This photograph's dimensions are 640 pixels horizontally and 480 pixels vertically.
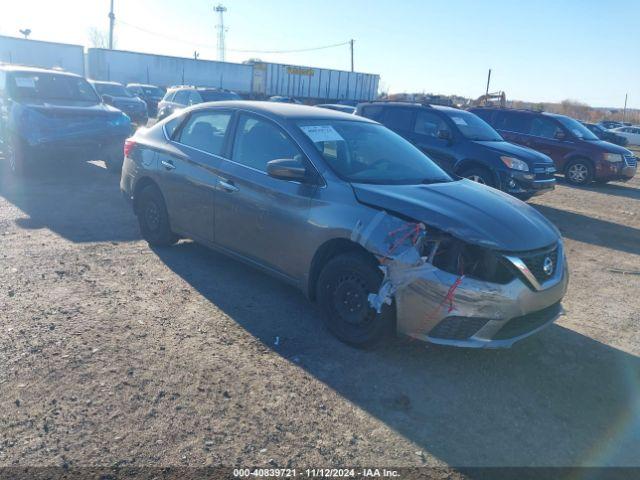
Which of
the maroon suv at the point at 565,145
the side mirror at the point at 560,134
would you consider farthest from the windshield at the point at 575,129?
the side mirror at the point at 560,134

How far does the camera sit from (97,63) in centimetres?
3344

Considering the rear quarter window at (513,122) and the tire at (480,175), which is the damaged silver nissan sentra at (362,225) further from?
the rear quarter window at (513,122)

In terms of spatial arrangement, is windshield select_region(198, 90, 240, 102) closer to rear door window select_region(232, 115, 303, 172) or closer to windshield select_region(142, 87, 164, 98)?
rear door window select_region(232, 115, 303, 172)

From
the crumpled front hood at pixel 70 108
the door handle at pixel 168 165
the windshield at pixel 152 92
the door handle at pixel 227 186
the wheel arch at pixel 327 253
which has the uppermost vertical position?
the windshield at pixel 152 92

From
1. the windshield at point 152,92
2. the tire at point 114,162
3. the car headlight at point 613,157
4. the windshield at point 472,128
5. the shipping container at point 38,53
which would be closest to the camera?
the windshield at point 472,128

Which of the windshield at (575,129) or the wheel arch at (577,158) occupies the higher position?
the windshield at (575,129)

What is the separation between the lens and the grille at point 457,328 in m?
3.50

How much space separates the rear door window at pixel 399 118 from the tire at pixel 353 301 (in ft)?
22.3

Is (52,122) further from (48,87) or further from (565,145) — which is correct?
(565,145)

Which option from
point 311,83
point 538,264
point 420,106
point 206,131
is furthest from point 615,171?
point 311,83

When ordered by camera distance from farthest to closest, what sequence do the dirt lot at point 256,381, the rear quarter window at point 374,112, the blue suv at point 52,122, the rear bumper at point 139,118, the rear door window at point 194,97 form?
the rear bumper at point 139,118 → the rear door window at point 194,97 → the rear quarter window at point 374,112 → the blue suv at point 52,122 → the dirt lot at point 256,381

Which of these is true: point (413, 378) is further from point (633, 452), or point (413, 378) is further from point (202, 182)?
point (202, 182)

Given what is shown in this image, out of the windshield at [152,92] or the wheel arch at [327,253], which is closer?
the wheel arch at [327,253]

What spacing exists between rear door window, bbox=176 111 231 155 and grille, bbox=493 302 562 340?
2.95 meters
